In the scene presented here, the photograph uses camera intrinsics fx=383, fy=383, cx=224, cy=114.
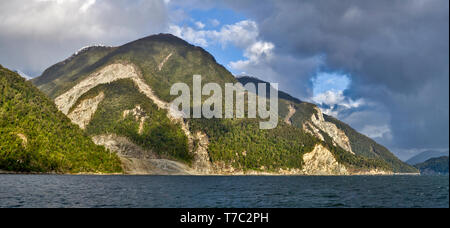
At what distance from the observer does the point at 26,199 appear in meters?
73.0
